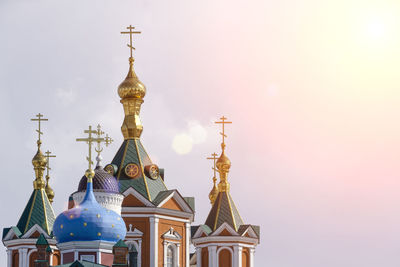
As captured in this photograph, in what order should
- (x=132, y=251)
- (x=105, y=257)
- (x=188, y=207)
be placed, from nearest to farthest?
(x=105, y=257) < (x=132, y=251) < (x=188, y=207)

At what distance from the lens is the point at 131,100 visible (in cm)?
5719

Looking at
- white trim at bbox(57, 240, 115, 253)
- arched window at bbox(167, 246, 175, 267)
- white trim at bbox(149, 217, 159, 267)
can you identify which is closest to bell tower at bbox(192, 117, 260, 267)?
arched window at bbox(167, 246, 175, 267)

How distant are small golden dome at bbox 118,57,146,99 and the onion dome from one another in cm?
555

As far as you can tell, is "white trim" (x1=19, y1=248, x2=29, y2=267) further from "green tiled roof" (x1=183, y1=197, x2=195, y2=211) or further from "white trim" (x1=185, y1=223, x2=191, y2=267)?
"green tiled roof" (x1=183, y1=197, x2=195, y2=211)

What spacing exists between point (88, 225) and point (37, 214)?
1009 cm

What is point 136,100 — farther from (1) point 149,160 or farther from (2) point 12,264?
(2) point 12,264

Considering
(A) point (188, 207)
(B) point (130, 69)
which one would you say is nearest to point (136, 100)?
(B) point (130, 69)

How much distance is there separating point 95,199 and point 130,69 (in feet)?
32.6

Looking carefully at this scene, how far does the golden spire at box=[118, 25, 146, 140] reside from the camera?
56625 mm

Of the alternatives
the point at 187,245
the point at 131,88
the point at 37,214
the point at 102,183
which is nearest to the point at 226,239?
the point at 187,245

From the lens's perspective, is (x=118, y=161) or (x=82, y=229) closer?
(x=82, y=229)

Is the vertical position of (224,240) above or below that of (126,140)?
below

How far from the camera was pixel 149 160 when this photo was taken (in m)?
55.9

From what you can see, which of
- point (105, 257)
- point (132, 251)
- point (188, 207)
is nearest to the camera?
point (105, 257)
